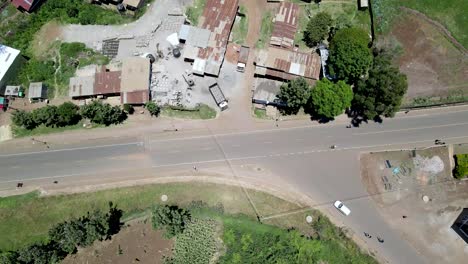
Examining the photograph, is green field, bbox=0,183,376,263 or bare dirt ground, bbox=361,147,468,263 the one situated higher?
bare dirt ground, bbox=361,147,468,263

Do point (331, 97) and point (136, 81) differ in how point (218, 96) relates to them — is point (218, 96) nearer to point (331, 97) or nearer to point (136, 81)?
point (136, 81)

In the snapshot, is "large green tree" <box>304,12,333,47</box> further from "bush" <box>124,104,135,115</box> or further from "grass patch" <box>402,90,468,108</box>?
"bush" <box>124,104,135,115</box>

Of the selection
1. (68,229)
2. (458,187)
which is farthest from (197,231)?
(458,187)

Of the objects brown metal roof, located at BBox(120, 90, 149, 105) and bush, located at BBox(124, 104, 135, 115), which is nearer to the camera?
brown metal roof, located at BBox(120, 90, 149, 105)

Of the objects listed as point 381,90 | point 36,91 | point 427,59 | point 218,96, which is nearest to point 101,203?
point 36,91

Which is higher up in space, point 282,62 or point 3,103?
point 282,62

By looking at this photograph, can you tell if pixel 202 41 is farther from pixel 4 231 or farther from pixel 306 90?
pixel 4 231

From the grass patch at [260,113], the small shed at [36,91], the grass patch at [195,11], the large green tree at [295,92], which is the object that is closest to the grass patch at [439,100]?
the large green tree at [295,92]

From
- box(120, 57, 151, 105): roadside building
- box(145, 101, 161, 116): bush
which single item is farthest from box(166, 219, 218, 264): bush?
box(120, 57, 151, 105): roadside building
